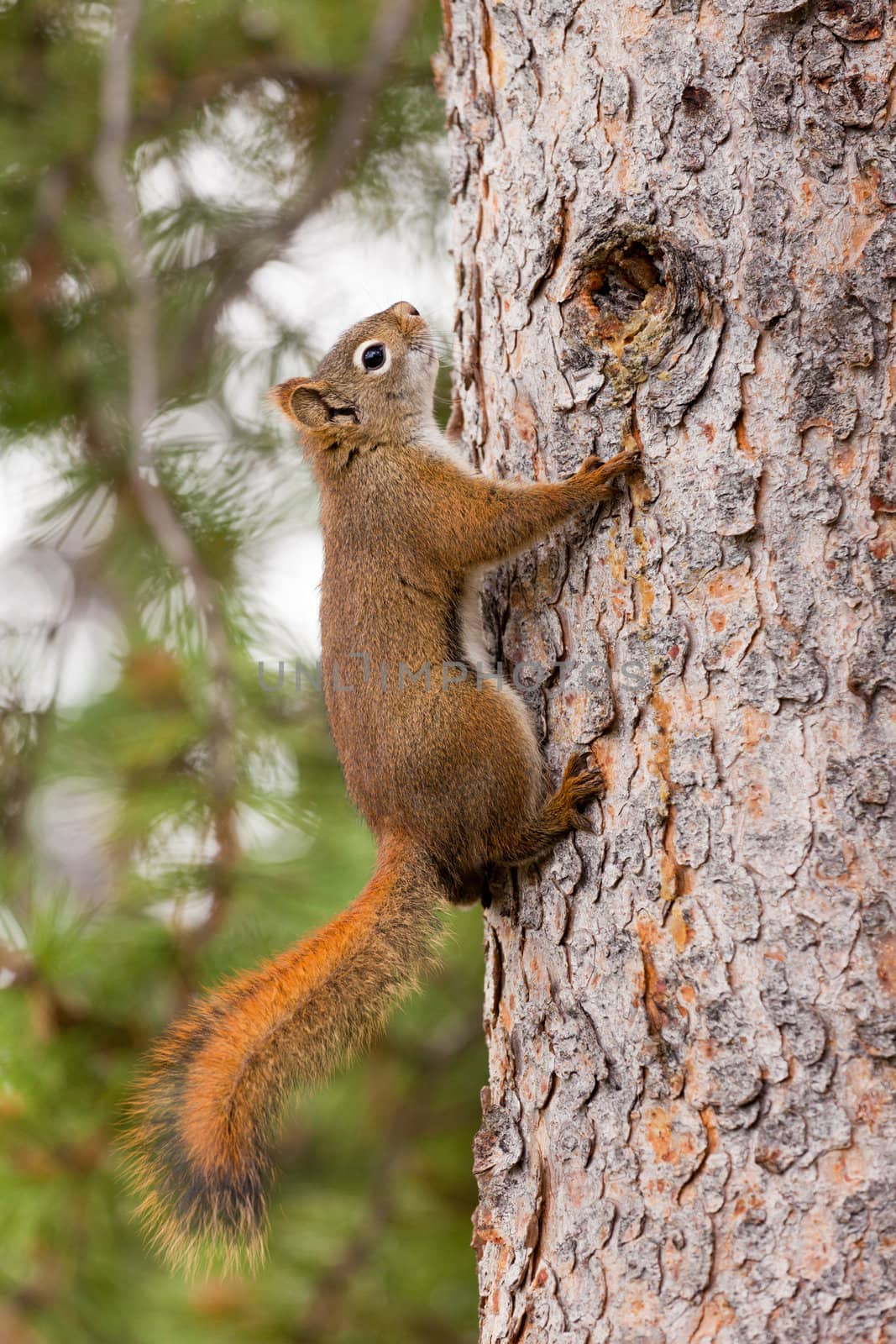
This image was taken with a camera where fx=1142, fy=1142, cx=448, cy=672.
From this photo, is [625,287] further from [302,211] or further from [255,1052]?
[302,211]

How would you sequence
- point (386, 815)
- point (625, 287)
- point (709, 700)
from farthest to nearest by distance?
point (386, 815), point (625, 287), point (709, 700)

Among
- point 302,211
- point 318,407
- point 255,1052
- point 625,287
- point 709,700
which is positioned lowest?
point 255,1052

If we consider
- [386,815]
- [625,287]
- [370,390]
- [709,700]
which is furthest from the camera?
[370,390]

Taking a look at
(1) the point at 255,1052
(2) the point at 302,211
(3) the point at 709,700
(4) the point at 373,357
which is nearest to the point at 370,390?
(4) the point at 373,357

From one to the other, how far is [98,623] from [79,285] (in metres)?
0.70

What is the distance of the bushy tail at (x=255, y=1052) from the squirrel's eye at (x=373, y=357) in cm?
89

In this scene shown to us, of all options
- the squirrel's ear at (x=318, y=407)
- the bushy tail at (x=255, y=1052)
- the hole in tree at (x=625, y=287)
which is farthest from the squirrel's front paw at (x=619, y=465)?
the squirrel's ear at (x=318, y=407)

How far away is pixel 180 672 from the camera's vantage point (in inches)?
87.7

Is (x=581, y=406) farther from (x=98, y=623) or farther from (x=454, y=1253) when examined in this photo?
(x=454, y=1253)

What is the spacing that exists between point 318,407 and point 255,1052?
43.4 inches

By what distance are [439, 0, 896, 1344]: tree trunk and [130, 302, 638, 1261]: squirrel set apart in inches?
2.8

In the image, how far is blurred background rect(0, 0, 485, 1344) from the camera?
195cm

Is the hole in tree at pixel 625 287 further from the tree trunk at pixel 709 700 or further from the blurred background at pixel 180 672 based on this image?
the blurred background at pixel 180 672

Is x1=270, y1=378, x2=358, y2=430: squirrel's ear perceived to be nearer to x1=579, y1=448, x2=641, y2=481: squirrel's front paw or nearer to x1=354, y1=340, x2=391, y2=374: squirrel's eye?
Result: x1=354, y1=340, x2=391, y2=374: squirrel's eye
